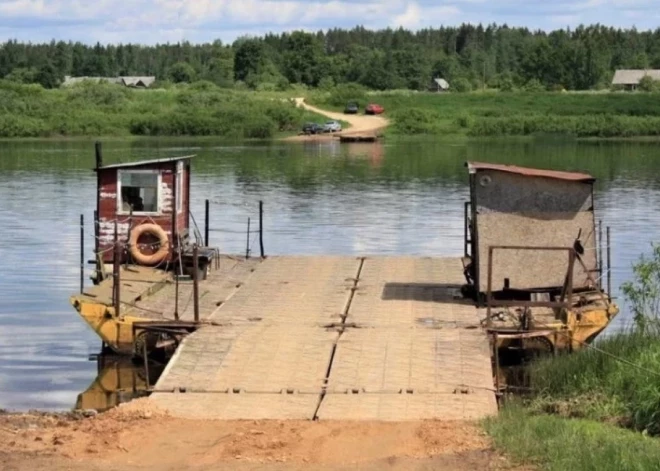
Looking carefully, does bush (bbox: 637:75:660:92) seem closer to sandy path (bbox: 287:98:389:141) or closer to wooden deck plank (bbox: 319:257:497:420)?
sandy path (bbox: 287:98:389:141)

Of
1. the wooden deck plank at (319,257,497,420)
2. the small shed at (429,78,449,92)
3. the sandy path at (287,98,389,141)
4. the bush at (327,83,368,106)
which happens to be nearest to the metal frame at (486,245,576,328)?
the wooden deck plank at (319,257,497,420)

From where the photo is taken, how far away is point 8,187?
5181 centimetres

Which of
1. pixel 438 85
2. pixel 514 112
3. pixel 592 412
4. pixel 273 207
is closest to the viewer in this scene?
pixel 592 412

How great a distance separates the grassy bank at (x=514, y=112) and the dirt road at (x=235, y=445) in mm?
82293

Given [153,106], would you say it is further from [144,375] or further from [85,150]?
[144,375]

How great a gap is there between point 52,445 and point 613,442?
211 inches

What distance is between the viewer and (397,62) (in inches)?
5394

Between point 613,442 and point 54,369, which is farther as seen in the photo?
point 54,369

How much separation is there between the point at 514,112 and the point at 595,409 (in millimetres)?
88890

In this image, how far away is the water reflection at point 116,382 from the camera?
707 inches

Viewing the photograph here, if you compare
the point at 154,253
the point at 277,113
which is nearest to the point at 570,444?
the point at 154,253

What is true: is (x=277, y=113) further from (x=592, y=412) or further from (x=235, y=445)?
(x=235, y=445)

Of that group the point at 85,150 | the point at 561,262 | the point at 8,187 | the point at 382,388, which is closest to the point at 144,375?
the point at 382,388

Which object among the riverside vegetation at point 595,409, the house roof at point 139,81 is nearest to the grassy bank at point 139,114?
the house roof at point 139,81
